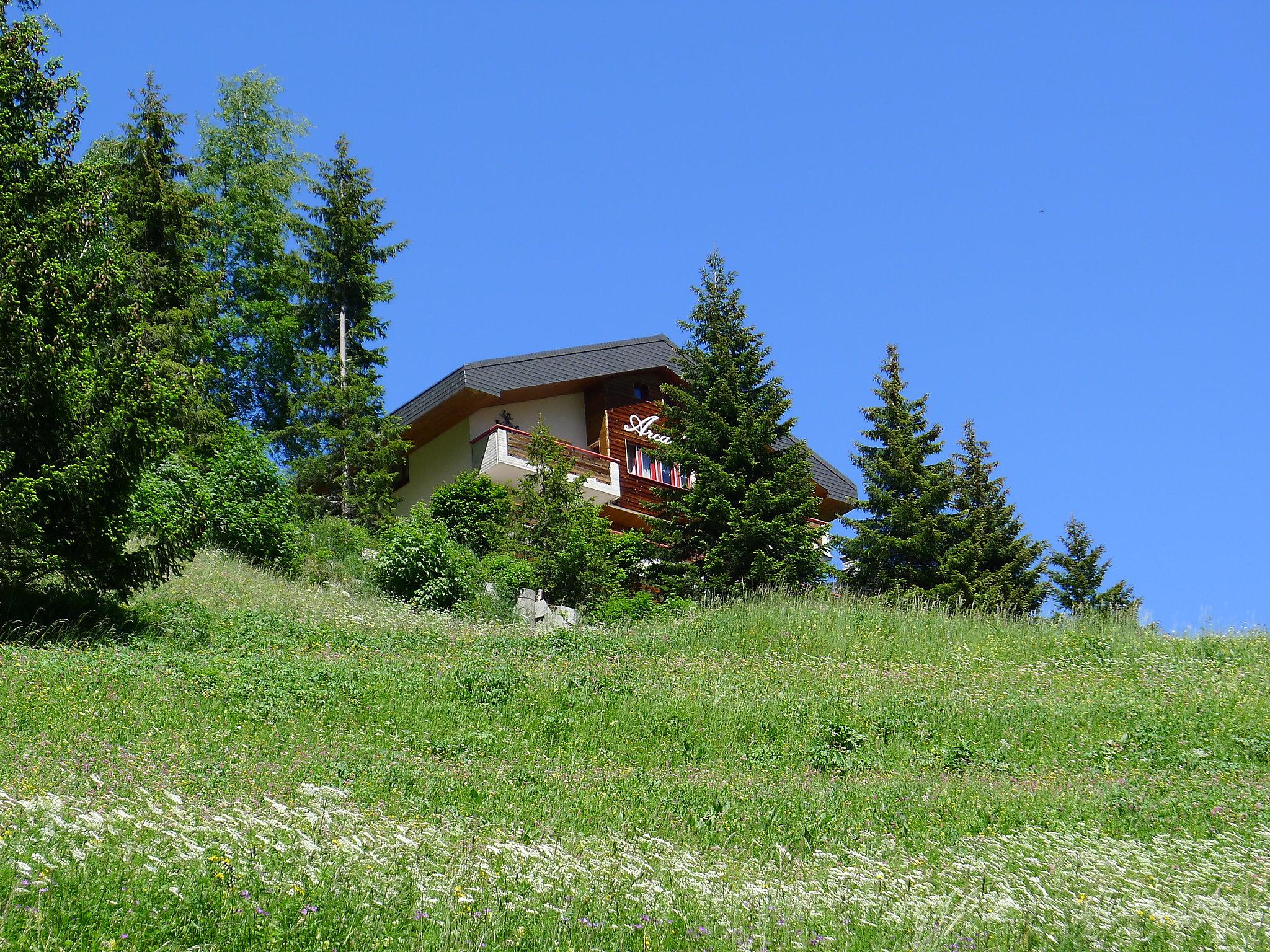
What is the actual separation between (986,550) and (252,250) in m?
25.4

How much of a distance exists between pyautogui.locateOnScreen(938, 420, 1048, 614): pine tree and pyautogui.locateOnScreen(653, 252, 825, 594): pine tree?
3.41 metres

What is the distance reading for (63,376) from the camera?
14.9 meters

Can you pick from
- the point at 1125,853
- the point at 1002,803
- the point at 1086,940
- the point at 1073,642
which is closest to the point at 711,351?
the point at 1073,642

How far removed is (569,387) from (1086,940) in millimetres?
28942

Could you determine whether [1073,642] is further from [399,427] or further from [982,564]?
[399,427]

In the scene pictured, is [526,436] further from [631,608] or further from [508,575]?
[631,608]

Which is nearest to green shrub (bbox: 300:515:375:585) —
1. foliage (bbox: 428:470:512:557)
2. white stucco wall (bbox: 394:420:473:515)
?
foliage (bbox: 428:470:512:557)

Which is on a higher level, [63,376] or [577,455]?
A: [577,455]

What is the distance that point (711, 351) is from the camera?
84.4 feet

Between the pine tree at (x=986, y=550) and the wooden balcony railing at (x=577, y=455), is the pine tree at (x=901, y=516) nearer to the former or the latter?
the pine tree at (x=986, y=550)

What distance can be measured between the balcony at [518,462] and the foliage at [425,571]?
6.59 meters

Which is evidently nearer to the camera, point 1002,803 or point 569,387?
point 1002,803

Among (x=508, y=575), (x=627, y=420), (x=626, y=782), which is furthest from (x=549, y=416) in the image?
(x=626, y=782)

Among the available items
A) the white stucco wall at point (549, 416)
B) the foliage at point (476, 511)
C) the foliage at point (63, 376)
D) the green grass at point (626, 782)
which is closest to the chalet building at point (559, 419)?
the white stucco wall at point (549, 416)
